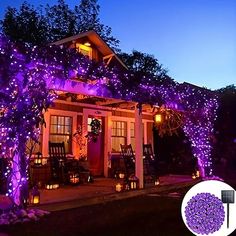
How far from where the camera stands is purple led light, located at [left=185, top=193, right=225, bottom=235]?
3.89 meters

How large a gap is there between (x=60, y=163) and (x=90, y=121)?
2.60 m

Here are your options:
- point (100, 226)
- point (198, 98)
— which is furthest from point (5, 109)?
point (198, 98)

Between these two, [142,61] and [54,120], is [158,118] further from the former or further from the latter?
[142,61]

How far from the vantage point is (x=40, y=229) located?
5863 millimetres

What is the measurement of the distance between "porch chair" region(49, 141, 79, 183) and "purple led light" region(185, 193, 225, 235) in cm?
714

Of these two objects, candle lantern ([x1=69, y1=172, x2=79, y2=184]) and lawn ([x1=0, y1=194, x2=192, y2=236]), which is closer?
lawn ([x1=0, y1=194, x2=192, y2=236])

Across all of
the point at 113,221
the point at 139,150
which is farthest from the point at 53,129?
the point at 113,221

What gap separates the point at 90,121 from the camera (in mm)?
13047

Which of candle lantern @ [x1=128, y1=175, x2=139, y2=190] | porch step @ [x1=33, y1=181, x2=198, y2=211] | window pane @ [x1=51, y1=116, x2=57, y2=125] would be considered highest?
window pane @ [x1=51, y1=116, x2=57, y2=125]

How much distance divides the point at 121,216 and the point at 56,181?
4003mm

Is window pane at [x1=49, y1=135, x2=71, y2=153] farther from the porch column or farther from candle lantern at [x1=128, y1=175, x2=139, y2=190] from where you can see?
candle lantern at [x1=128, y1=175, x2=139, y2=190]

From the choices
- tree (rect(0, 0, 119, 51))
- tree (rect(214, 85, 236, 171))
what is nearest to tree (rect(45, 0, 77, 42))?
tree (rect(0, 0, 119, 51))

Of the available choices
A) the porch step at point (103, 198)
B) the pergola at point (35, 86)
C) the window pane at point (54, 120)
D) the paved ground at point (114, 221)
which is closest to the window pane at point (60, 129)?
the window pane at point (54, 120)

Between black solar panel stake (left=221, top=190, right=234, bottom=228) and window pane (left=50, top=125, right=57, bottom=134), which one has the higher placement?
window pane (left=50, top=125, right=57, bottom=134)
